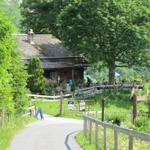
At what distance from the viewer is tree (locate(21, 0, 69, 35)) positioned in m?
85.9

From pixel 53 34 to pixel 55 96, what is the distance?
2882cm

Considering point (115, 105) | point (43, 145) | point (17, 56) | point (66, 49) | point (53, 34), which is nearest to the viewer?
point (43, 145)

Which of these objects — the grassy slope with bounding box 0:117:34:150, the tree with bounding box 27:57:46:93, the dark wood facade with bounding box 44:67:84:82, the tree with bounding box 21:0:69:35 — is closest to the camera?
the grassy slope with bounding box 0:117:34:150

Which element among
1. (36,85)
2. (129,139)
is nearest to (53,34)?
(36,85)

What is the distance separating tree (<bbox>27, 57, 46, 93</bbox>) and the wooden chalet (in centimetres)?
699

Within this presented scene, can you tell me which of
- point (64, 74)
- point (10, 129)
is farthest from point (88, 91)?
point (10, 129)

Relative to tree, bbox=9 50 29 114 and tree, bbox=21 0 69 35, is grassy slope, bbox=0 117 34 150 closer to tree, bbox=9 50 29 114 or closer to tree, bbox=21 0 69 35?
tree, bbox=9 50 29 114

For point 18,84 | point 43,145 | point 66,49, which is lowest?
point 43,145

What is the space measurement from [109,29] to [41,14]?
24.6 m

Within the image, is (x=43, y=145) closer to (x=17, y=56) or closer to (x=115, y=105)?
(x=17, y=56)

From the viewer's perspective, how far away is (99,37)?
66.9 m

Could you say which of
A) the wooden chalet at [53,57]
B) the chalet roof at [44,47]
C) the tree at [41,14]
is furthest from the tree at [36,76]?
the tree at [41,14]

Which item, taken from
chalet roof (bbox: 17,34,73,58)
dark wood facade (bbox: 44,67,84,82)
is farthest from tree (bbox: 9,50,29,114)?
chalet roof (bbox: 17,34,73,58)

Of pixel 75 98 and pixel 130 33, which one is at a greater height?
pixel 130 33
